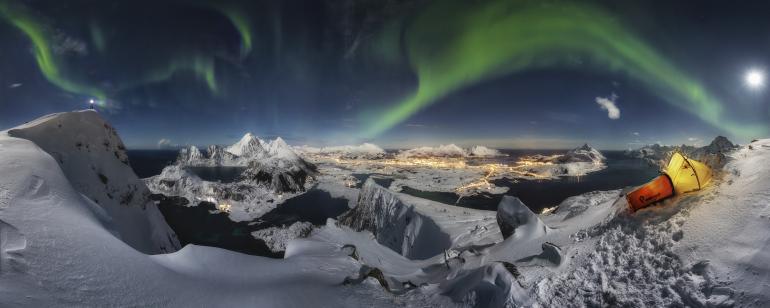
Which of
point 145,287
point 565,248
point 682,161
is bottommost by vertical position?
point 565,248

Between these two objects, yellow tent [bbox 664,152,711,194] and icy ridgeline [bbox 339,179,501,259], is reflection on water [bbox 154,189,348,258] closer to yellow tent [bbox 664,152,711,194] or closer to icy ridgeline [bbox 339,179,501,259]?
icy ridgeline [bbox 339,179,501,259]

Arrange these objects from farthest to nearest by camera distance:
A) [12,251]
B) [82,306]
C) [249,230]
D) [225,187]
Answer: [225,187] < [249,230] < [12,251] < [82,306]

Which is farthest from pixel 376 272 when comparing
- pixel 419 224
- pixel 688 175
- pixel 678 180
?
pixel 419 224

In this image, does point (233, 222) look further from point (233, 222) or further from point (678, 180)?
point (678, 180)

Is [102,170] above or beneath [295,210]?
above

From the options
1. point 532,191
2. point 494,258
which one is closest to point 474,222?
point 494,258

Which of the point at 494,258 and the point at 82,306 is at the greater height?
the point at 82,306

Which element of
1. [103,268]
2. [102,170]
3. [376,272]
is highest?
[102,170]

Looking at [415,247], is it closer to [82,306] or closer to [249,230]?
[82,306]
